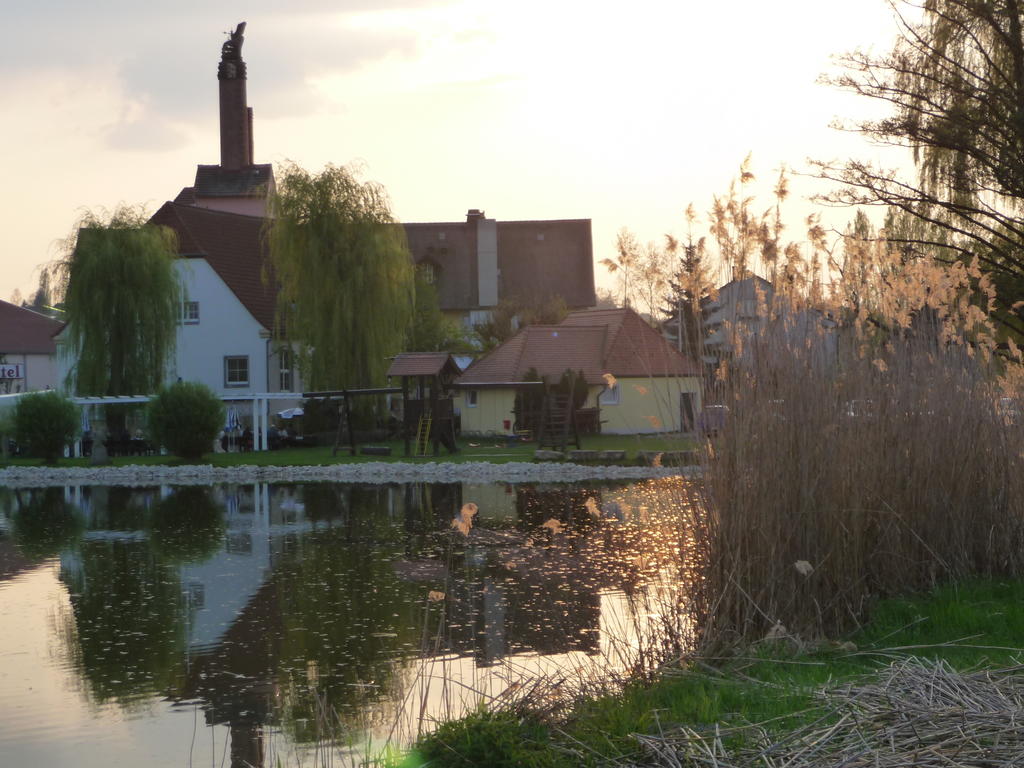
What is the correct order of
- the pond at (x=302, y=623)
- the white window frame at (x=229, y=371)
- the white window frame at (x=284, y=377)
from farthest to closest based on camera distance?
the white window frame at (x=284, y=377)
the white window frame at (x=229, y=371)
the pond at (x=302, y=623)

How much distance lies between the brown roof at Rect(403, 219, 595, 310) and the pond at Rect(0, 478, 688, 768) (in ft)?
156

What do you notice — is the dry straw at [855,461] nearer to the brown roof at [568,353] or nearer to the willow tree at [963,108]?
the willow tree at [963,108]

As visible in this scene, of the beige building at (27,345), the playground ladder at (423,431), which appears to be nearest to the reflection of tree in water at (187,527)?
the playground ladder at (423,431)

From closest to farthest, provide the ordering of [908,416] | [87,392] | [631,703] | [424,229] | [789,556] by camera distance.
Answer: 1. [631,703]
2. [789,556]
3. [908,416]
4. [87,392]
5. [424,229]

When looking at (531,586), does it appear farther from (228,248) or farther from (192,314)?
(228,248)

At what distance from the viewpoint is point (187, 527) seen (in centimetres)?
1845

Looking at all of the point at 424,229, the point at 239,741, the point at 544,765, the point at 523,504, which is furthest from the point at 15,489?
the point at 424,229

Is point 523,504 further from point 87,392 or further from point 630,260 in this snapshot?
point 87,392

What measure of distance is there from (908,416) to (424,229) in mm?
60868

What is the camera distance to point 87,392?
3775cm

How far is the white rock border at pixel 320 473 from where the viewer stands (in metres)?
27.2

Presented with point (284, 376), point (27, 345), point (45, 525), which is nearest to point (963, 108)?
point (45, 525)

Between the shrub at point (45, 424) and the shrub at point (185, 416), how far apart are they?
2309mm

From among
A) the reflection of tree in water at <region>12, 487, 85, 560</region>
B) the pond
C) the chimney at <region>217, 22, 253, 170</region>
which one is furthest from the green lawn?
the chimney at <region>217, 22, 253, 170</region>
